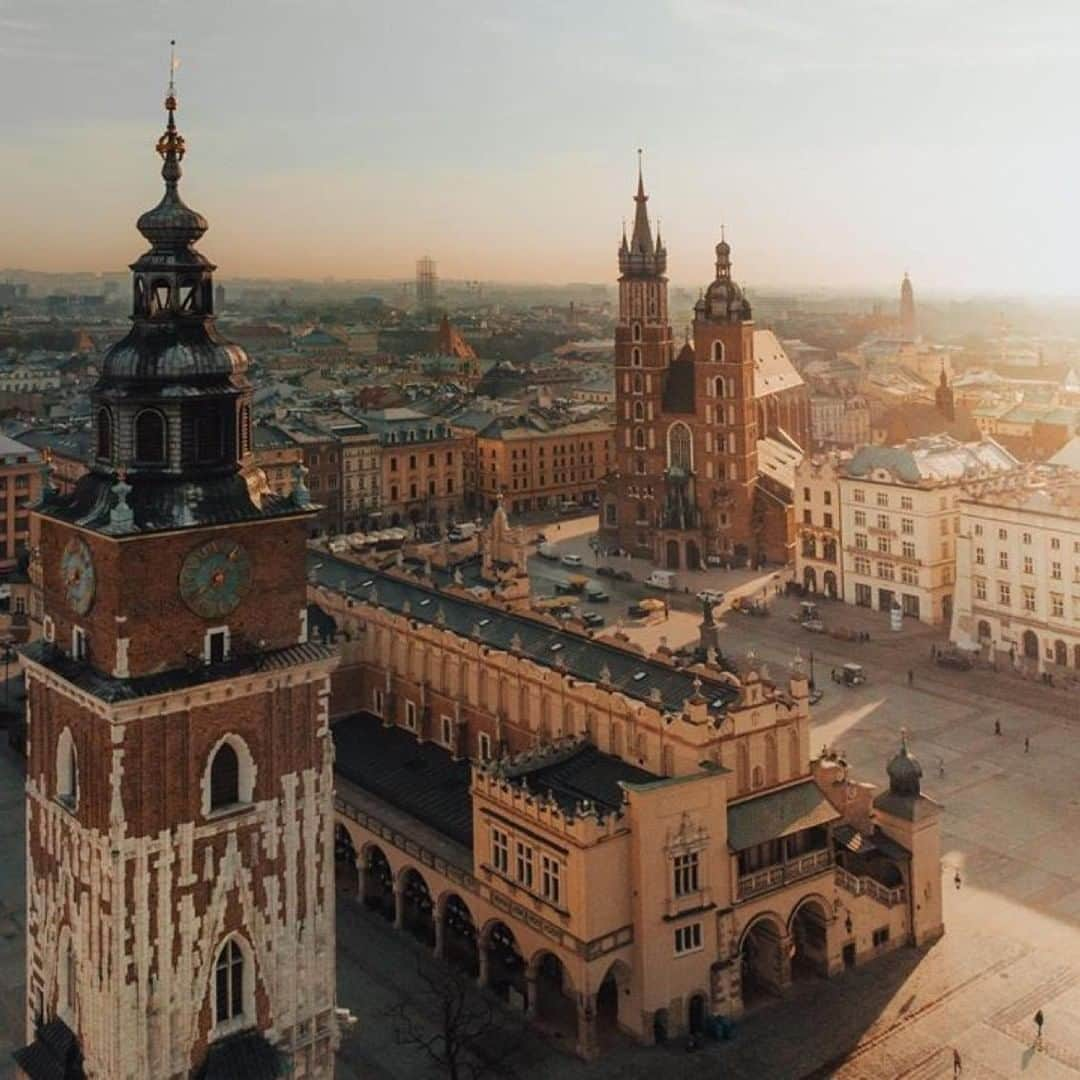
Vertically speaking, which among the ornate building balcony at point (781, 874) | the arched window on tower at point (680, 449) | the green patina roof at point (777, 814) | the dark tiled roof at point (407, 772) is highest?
the arched window on tower at point (680, 449)

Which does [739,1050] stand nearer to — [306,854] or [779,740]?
[779,740]

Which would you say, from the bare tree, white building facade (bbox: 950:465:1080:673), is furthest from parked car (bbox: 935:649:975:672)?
the bare tree

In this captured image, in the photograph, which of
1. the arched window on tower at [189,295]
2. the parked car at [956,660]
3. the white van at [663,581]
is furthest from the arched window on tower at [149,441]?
the white van at [663,581]

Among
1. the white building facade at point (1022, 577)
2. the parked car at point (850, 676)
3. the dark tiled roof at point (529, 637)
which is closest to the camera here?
the dark tiled roof at point (529, 637)

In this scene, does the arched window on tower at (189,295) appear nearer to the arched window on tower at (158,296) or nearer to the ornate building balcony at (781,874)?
the arched window on tower at (158,296)

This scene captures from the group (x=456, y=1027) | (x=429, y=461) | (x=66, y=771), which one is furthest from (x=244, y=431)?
(x=429, y=461)

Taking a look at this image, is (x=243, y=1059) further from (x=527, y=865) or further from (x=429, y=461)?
(x=429, y=461)

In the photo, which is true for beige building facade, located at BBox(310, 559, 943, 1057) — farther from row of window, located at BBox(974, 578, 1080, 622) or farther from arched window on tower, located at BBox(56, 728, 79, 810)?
row of window, located at BBox(974, 578, 1080, 622)
